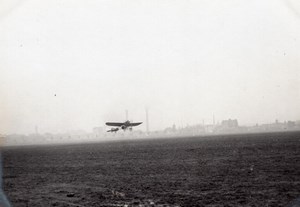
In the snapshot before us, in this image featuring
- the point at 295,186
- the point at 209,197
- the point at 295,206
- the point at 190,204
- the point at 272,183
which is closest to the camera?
the point at 295,206

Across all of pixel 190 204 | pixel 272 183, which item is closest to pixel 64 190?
pixel 190 204

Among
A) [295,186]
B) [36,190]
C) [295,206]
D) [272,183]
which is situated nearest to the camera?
[295,206]

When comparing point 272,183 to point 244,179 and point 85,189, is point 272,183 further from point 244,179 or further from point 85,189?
point 85,189

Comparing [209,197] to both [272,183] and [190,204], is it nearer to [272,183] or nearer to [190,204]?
[190,204]

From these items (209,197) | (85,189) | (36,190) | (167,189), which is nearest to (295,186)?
(209,197)

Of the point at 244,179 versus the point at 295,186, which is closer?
the point at 295,186

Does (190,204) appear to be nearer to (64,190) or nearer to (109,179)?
(64,190)

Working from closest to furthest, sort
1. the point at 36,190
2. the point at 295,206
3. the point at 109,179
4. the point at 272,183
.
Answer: the point at 295,206 → the point at 272,183 → the point at 36,190 → the point at 109,179

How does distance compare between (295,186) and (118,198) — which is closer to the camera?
(118,198)

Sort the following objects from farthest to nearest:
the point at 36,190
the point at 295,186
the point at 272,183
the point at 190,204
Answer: the point at 36,190 < the point at 272,183 < the point at 295,186 < the point at 190,204
